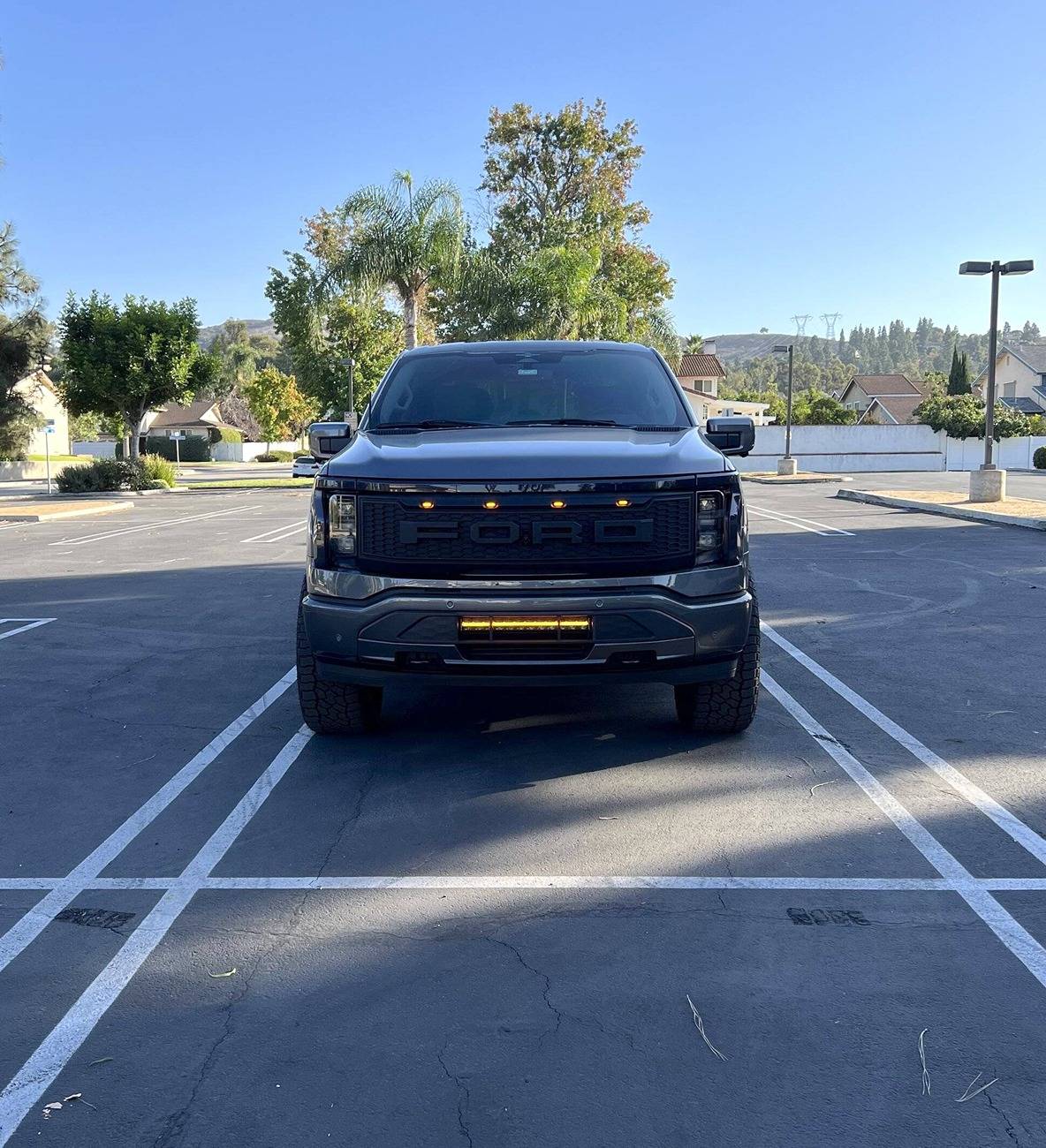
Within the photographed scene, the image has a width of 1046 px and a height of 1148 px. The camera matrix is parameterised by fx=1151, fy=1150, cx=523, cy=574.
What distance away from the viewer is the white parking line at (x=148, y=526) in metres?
19.4

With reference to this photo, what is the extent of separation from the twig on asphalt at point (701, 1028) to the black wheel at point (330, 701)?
2.75 m

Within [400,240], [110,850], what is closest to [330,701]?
[110,850]

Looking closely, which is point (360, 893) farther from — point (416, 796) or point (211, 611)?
point (211, 611)

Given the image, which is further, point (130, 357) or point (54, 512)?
point (130, 357)

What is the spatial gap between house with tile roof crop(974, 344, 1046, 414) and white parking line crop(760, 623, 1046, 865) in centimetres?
7532

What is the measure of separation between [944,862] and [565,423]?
3.01 metres

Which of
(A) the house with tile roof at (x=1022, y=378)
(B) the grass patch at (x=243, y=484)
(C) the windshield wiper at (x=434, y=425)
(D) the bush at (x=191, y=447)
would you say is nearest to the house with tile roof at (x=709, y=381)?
(A) the house with tile roof at (x=1022, y=378)

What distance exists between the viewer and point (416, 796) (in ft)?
16.4

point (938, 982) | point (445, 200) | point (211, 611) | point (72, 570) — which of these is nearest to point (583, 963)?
point (938, 982)

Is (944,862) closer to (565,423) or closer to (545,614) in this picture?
(545,614)

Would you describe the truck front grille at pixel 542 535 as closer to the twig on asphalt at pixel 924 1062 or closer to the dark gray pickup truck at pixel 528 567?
the dark gray pickup truck at pixel 528 567

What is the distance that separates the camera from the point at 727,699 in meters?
5.68

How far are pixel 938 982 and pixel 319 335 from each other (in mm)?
36914

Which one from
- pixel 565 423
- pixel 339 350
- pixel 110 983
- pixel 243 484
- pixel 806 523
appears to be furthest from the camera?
pixel 339 350
